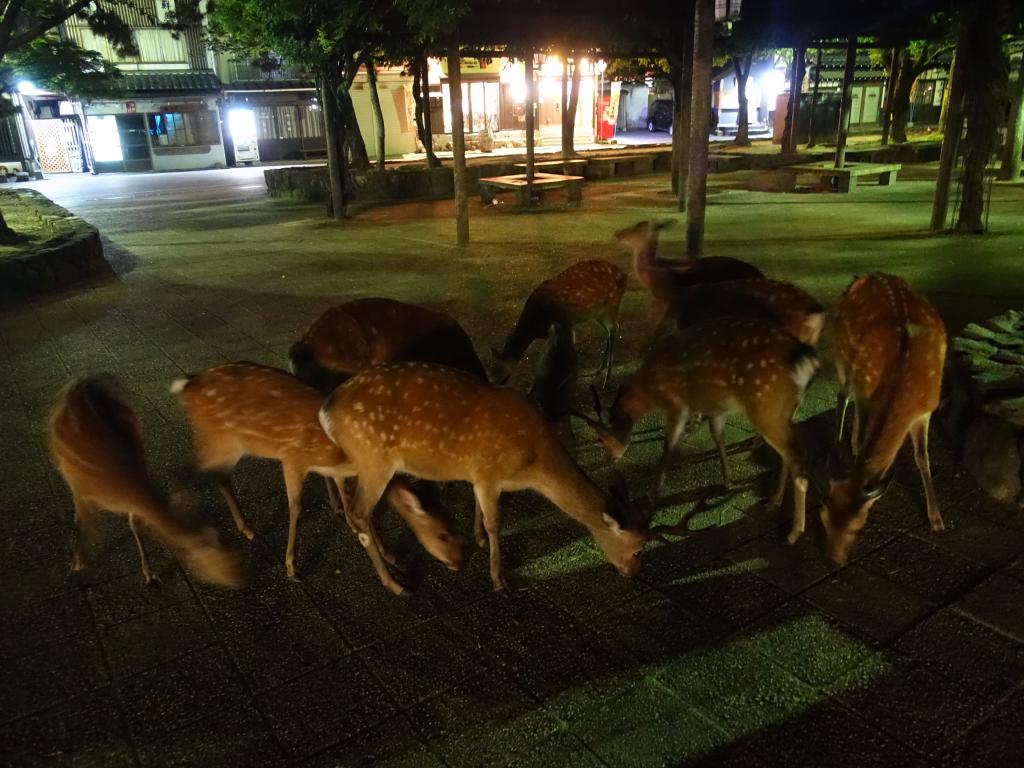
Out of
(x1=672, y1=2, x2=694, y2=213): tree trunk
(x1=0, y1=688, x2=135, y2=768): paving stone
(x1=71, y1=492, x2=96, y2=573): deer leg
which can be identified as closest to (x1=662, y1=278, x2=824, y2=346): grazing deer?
(x1=71, y1=492, x2=96, y2=573): deer leg

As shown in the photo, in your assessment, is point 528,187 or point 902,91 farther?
point 902,91

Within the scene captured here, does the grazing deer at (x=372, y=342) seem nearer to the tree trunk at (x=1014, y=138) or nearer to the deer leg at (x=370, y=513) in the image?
the deer leg at (x=370, y=513)

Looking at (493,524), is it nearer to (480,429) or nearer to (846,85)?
(480,429)

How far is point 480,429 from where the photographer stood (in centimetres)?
313

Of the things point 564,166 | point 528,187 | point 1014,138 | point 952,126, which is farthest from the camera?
point 564,166

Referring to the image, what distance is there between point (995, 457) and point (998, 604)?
1.05 metres

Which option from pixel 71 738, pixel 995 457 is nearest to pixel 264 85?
pixel 995 457

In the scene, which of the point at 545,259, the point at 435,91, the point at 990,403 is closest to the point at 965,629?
the point at 990,403

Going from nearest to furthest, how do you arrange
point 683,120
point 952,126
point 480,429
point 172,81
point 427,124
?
point 480,429
point 952,126
point 683,120
point 427,124
point 172,81

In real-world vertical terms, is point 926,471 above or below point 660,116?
below

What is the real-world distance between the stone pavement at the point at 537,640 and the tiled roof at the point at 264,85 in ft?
94.9

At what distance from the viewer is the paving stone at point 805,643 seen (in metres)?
2.66

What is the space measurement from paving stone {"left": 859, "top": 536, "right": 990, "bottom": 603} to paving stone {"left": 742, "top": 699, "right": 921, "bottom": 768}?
869mm

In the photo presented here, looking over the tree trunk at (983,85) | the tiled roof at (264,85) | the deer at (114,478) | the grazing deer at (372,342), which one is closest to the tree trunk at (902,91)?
the tree trunk at (983,85)
